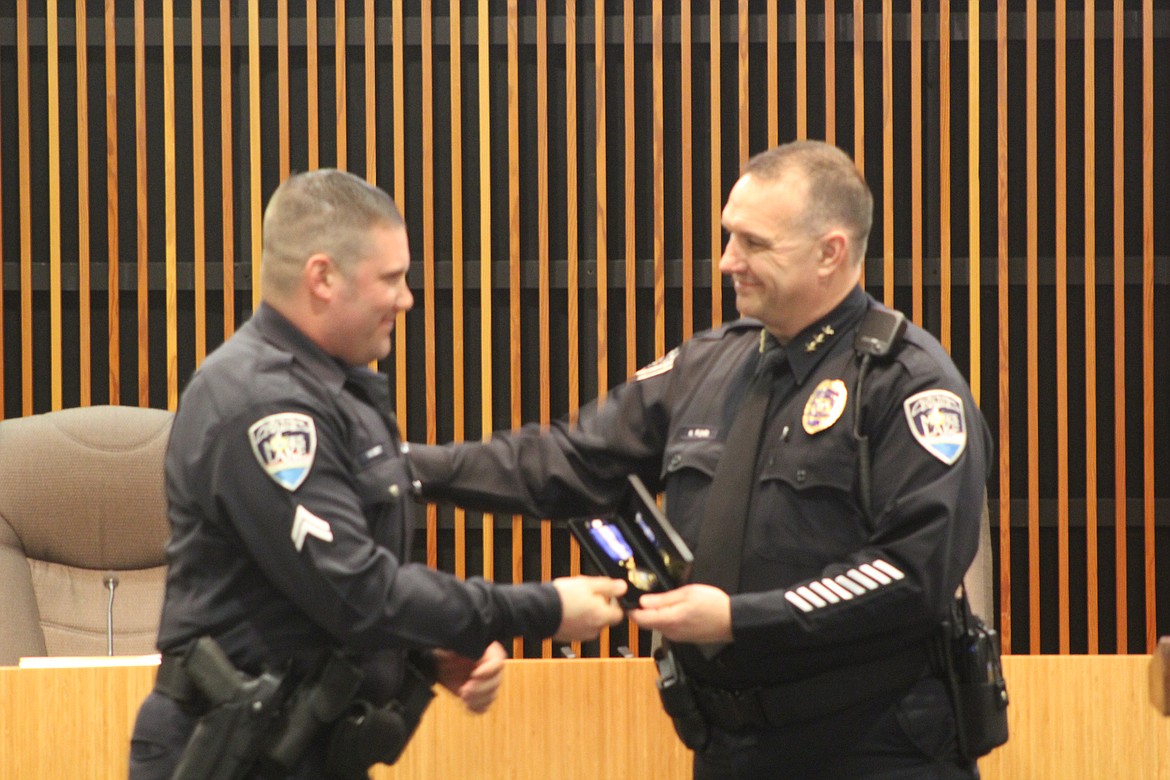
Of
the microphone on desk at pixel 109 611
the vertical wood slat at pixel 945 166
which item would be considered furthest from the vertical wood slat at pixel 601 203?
the microphone on desk at pixel 109 611

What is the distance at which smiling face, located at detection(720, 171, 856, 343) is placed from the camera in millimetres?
2404

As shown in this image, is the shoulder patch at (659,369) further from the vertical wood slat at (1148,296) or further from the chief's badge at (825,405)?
the vertical wood slat at (1148,296)

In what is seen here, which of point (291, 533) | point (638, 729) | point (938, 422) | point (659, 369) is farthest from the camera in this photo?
point (638, 729)

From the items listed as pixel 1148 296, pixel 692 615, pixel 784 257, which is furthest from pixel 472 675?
pixel 1148 296

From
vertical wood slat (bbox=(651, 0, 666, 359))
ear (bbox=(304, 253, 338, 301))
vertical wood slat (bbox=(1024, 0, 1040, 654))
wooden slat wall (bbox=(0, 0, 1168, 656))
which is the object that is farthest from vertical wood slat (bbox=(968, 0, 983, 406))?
ear (bbox=(304, 253, 338, 301))

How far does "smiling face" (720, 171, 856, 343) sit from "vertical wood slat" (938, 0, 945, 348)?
7.72ft

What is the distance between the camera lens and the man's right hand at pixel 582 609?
2.16 m

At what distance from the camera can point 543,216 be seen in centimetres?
471

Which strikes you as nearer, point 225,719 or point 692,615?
point 225,719

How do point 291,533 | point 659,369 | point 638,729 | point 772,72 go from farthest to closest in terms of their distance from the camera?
point 772,72, point 638,729, point 659,369, point 291,533

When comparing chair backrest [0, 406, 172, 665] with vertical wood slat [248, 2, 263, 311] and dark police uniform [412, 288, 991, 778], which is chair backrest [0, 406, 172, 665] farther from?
dark police uniform [412, 288, 991, 778]

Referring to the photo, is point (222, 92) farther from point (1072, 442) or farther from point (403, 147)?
point (1072, 442)

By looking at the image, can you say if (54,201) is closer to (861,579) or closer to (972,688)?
(861,579)

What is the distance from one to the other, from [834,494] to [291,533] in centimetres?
87
